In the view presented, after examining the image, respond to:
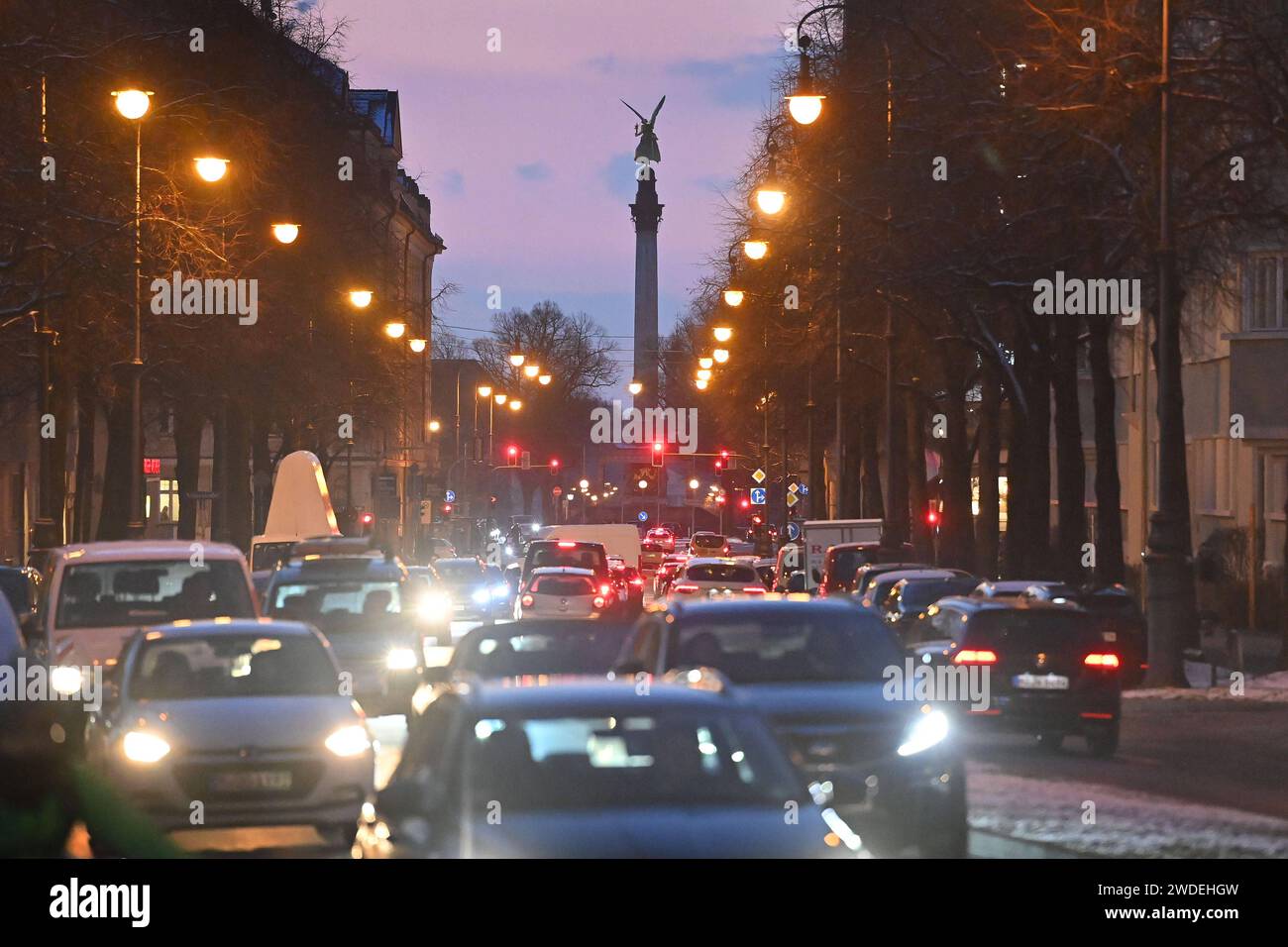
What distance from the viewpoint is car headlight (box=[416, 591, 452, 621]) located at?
30683 mm

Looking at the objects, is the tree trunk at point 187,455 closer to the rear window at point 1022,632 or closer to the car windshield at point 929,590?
the car windshield at point 929,590

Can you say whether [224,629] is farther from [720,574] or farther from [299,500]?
[299,500]

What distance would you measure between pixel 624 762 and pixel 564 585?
30.2 meters

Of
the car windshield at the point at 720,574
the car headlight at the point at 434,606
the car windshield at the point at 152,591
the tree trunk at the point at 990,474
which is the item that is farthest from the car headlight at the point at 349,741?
the tree trunk at the point at 990,474

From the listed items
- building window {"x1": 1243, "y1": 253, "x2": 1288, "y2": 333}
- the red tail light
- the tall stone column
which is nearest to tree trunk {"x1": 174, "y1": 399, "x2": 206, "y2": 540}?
building window {"x1": 1243, "y1": 253, "x2": 1288, "y2": 333}

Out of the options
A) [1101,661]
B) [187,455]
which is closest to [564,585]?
[187,455]

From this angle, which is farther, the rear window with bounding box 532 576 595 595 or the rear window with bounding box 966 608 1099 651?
the rear window with bounding box 532 576 595 595

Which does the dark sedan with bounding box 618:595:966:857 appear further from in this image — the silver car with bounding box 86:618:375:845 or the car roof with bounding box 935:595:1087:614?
the car roof with bounding box 935:595:1087:614

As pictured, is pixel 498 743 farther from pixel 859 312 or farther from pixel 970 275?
pixel 859 312

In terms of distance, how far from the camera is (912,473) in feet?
186

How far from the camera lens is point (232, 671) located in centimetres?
1547

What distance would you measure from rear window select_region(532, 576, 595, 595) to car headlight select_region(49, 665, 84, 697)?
2016cm

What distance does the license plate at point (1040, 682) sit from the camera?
20.3m
